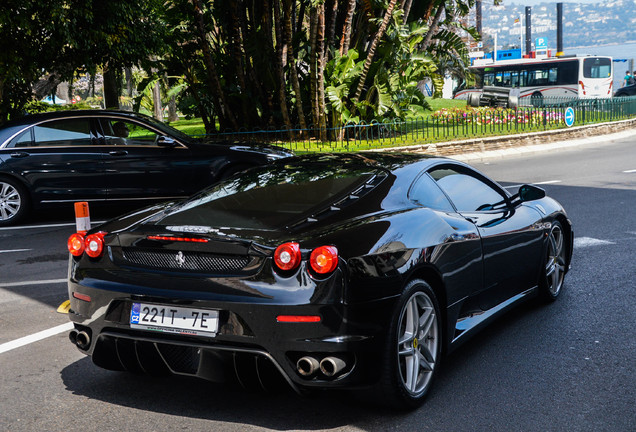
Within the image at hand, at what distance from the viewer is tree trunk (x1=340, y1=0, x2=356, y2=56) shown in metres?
19.2

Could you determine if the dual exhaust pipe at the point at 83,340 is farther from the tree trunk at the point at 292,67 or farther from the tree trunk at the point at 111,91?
the tree trunk at the point at 111,91

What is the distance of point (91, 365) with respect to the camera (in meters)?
4.86

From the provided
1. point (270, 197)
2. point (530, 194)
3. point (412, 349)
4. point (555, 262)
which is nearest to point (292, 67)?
point (555, 262)

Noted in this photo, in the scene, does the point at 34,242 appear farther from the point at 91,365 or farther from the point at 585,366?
the point at 585,366

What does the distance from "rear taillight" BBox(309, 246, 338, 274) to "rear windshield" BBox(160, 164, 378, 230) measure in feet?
1.13

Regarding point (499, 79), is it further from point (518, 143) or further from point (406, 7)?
point (406, 7)

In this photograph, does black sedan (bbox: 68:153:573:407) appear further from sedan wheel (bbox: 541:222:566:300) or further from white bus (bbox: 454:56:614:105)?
white bus (bbox: 454:56:614:105)

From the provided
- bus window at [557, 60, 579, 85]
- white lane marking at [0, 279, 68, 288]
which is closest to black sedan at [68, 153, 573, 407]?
white lane marking at [0, 279, 68, 288]

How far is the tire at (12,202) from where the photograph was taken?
37.2 feet

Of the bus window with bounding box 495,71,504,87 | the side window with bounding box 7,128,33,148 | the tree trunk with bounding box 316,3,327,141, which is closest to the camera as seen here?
the side window with bounding box 7,128,33,148

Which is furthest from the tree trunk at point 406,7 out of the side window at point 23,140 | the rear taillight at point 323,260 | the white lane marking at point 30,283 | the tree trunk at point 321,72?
the rear taillight at point 323,260

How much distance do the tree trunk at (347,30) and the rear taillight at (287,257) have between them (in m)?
16.4

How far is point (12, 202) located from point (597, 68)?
1508 inches

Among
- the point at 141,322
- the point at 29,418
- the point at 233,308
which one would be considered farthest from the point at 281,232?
the point at 29,418
